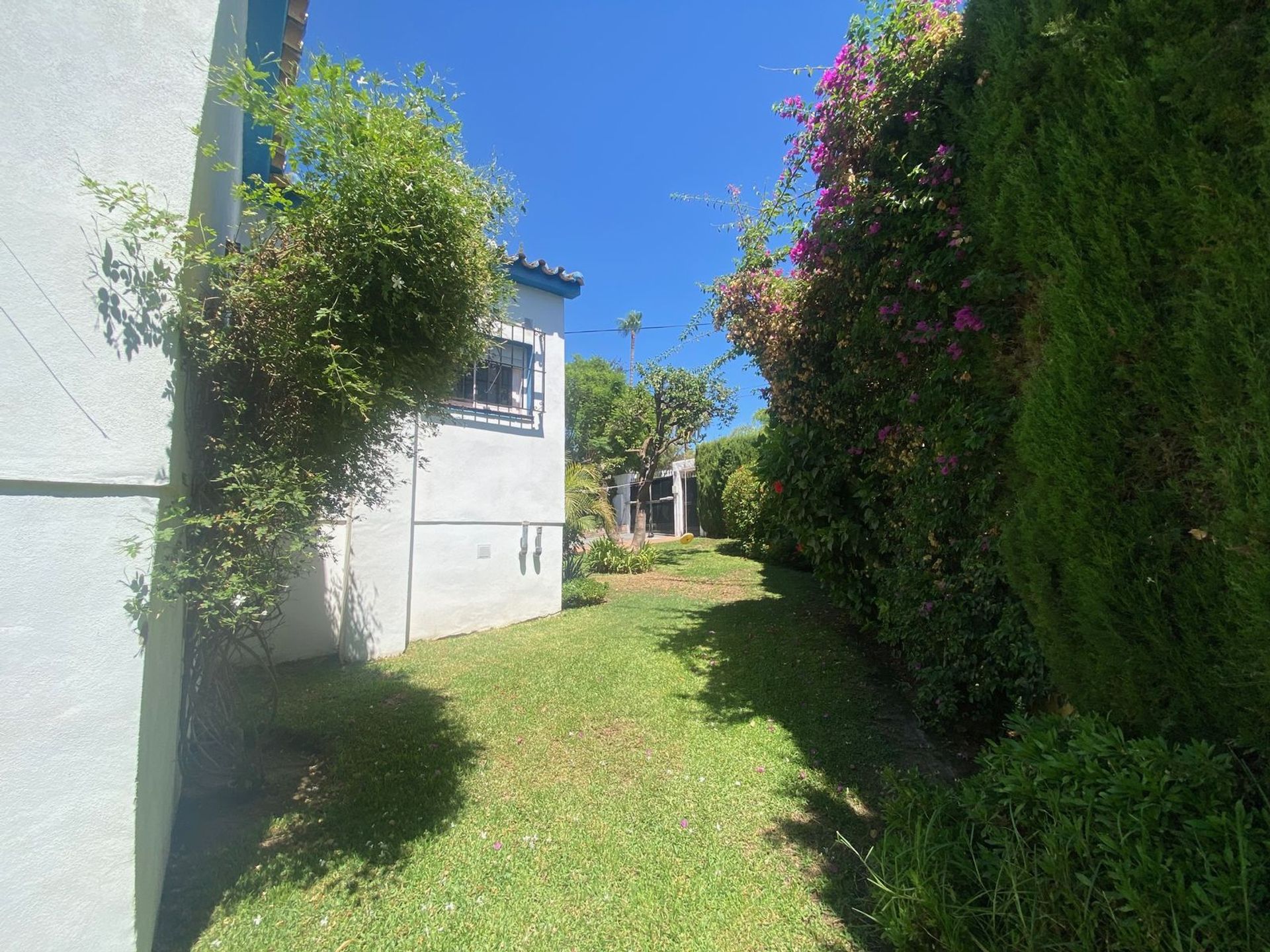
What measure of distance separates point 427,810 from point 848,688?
3994 mm

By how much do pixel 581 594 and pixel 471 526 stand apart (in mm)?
2608

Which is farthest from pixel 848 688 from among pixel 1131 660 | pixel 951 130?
pixel 951 130

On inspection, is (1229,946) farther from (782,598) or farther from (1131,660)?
(782,598)

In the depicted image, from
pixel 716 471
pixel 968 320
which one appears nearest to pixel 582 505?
pixel 716 471

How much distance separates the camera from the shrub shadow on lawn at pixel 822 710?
3.23 m

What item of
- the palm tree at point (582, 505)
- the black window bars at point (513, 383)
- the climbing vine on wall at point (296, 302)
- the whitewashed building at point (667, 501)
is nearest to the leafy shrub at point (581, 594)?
the palm tree at point (582, 505)

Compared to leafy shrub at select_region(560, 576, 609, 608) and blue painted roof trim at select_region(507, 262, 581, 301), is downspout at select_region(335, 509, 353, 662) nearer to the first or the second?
leafy shrub at select_region(560, 576, 609, 608)

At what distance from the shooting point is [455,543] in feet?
24.9

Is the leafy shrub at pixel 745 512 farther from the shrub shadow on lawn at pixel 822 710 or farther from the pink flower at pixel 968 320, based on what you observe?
the pink flower at pixel 968 320

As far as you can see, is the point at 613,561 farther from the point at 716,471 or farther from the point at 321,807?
the point at 321,807

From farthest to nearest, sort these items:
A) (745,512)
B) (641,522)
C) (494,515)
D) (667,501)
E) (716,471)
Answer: (667,501), (716,471), (641,522), (745,512), (494,515)

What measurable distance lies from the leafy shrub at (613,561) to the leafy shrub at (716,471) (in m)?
5.57

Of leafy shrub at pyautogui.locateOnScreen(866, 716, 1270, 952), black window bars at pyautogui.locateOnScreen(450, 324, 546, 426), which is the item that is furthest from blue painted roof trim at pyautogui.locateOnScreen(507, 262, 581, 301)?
leafy shrub at pyautogui.locateOnScreen(866, 716, 1270, 952)

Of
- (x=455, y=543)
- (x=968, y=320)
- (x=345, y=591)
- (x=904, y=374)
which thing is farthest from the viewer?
(x=455, y=543)
